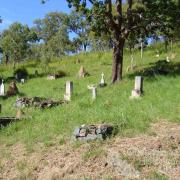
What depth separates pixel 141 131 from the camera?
12539 mm

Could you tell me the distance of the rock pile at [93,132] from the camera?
39.5 feet

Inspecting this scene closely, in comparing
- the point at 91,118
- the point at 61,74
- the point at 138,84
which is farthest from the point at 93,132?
the point at 61,74

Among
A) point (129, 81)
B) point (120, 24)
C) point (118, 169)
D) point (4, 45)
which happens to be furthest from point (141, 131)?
point (4, 45)

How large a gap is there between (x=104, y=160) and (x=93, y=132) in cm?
140

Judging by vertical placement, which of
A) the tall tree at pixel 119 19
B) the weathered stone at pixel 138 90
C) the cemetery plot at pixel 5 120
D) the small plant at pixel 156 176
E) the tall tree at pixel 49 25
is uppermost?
Result: the tall tree at pixel 49 25

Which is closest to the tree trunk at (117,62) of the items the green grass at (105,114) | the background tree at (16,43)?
the green grass at (105,114)

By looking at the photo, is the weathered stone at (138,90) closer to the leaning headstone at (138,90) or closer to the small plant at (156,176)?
the leaning headstone at (138,90)

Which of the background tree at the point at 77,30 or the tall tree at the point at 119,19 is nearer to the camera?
the tall tree at the point at 119,19

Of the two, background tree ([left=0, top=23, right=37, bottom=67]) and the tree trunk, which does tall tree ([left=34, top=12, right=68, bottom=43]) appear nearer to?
background tree ([left=0, top=23, right=37, bottom=67])

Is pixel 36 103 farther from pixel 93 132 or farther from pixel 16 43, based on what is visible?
pixel 16 43

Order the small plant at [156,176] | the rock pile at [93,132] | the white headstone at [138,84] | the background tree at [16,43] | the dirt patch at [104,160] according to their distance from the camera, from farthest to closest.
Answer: the background tree at [16,43]
the white headstone at [138,84]
the rock pile at [93,132]
the dirt patch at [104,160]
the small plant at [156,176]

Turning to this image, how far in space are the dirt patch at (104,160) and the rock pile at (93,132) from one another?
23cm

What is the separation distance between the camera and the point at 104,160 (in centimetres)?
1089

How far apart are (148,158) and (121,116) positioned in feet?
11.7
